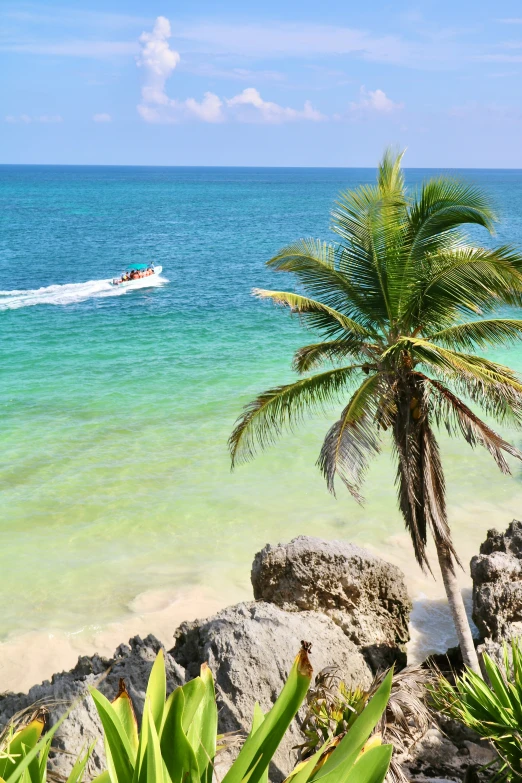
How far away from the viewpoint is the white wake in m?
39.6

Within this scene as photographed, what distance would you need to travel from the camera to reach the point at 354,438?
8.39m

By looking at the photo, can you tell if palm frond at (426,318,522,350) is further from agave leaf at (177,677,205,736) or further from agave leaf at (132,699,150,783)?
agave leaf at (132,699,150,783)

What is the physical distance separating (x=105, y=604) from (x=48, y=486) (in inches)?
207

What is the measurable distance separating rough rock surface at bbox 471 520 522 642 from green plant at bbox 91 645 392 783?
6.29 metres

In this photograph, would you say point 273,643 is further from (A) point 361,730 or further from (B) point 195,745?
(A) point 361,730

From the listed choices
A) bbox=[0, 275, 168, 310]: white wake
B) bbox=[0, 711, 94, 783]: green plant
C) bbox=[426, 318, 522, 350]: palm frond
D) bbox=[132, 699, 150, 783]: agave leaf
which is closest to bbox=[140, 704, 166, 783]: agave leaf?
bbox=[132, 699, 150, 783]: agave leaf

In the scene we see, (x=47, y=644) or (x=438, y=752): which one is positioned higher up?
(x=438, y=752)

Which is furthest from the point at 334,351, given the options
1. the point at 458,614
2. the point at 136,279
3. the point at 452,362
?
the point at 136,279

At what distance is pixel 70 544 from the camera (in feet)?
49.3

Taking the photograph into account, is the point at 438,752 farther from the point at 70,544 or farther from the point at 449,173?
the point at 70,544

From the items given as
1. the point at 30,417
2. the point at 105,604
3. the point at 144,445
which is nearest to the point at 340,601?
the point at 105,604

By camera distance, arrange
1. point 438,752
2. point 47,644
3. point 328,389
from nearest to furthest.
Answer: point 438,752, point 328,389, point 47,644

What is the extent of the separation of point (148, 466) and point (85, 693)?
1155 centimetres

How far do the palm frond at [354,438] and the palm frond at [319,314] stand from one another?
68cm
